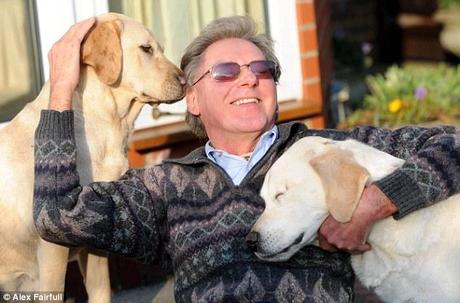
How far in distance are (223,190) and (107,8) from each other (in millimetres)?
2122

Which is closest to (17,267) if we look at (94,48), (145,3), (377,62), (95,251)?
(95,251)

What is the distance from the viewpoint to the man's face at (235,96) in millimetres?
3607

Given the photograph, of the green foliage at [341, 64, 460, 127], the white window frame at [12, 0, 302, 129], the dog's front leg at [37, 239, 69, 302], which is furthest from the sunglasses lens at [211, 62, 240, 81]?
the green foliage at [341, 64, 460, 127]

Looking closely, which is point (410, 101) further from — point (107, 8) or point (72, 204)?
point (72, 204)

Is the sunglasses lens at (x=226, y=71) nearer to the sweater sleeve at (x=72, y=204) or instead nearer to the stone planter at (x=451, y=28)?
the sweater sleeve at (x=72, y=204)

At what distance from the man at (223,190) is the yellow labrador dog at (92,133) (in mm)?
205

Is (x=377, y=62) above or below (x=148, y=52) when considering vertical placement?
below

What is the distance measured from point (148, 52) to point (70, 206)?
3.36 ft

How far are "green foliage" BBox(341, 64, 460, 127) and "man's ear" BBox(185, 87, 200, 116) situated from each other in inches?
145

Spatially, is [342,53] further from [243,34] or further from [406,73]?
[243,34]

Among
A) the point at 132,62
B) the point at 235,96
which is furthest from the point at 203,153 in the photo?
the point at 132,62

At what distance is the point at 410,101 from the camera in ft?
25.6

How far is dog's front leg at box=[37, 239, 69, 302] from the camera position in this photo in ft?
12.5

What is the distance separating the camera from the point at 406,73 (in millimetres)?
8430
